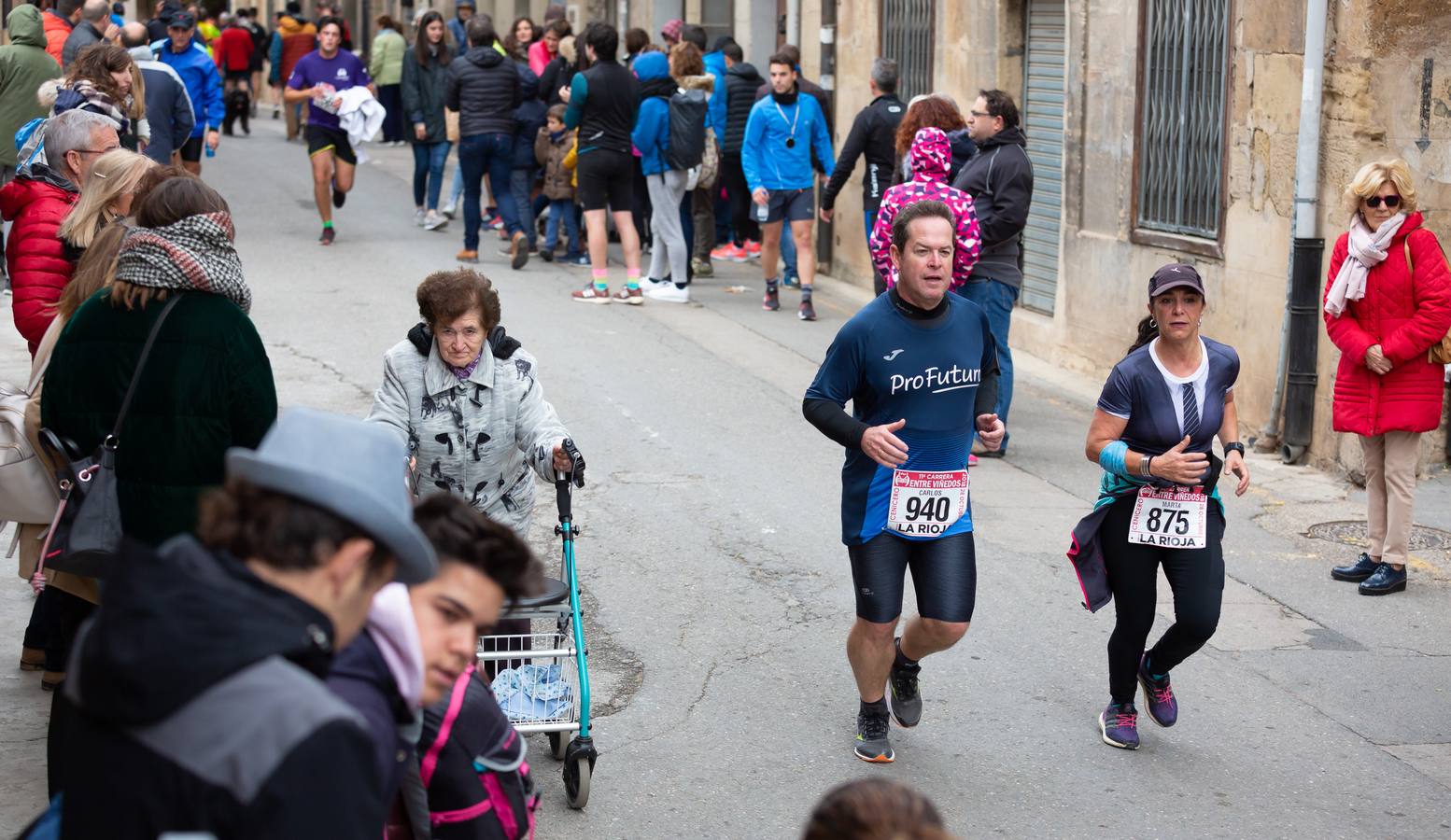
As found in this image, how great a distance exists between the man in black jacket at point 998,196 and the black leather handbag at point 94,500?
19.1ft

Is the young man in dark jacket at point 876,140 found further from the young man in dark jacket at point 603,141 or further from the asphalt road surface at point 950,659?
the asphalt road surface at point 950,659

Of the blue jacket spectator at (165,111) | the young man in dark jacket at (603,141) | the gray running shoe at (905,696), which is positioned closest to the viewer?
the gray running shoe at (905,696)

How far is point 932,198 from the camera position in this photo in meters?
7.88

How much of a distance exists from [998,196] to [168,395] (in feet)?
19.7

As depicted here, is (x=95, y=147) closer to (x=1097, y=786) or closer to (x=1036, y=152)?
(x=1097, y=786)

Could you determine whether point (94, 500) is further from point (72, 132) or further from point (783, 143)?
point (783, 143)

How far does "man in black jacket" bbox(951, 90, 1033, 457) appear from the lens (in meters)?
9.55

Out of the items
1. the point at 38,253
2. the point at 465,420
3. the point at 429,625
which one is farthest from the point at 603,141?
the point at 429,625

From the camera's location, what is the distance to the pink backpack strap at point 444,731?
10.8ft

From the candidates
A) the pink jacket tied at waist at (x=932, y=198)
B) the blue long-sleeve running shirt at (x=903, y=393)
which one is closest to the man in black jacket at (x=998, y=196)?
the pink jacket tied at waist at (x=932, y=198)

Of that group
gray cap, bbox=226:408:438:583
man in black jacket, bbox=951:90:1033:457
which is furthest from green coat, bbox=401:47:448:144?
gray cap, bbox=226:408:438:583

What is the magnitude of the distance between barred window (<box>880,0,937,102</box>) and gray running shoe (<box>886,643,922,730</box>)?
33.2ft

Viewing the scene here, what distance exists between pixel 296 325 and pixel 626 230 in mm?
2947

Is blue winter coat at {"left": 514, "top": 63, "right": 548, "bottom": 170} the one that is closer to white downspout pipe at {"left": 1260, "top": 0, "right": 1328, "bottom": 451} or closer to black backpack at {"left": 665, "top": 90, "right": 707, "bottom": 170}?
black backpack at {"left": 665, "top": 90, "right": 707, "bottom": 170}
